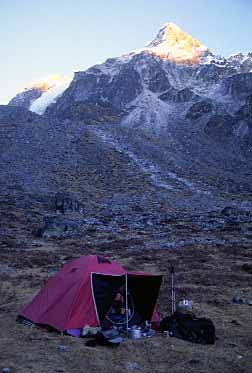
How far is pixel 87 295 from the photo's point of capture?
Answer: 12.2 metres

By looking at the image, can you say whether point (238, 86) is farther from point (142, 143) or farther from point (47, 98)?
point (47, 98)

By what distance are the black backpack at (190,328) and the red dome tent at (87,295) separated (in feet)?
3.51

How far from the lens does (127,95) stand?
130 m

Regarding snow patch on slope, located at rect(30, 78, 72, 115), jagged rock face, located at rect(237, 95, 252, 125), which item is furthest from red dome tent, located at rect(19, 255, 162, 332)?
snow patch on slope, located at rect(30, 78, 72, 115)

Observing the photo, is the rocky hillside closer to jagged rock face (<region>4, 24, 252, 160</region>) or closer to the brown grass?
jagged rock face (<region>4, 24, 252, 160</region>)

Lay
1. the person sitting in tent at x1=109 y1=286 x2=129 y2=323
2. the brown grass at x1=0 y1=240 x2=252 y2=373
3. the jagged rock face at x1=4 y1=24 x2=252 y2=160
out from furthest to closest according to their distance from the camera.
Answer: the jagged rock face at x1=4 y1=24 x2=252 y2=160, the person sitting in tent at x1=109 y1=286 x2=129 y2=323, the brown grass at x1=0 y1=240 x2=252 y2=373

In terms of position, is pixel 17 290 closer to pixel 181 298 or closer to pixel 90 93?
pixel 181 298

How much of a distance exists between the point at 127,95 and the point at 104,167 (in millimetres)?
64666

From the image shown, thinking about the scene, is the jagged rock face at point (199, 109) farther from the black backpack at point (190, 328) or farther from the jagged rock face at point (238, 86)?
the black backpack at point (190, 328)

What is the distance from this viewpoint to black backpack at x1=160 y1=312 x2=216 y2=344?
447 inches

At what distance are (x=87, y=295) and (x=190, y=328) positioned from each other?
2.81 metres

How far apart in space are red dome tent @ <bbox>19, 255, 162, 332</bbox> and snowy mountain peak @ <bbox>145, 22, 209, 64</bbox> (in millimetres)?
→ 147070

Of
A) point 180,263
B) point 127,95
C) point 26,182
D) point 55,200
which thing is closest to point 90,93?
point 127,95

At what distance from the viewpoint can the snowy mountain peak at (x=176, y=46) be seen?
157m
